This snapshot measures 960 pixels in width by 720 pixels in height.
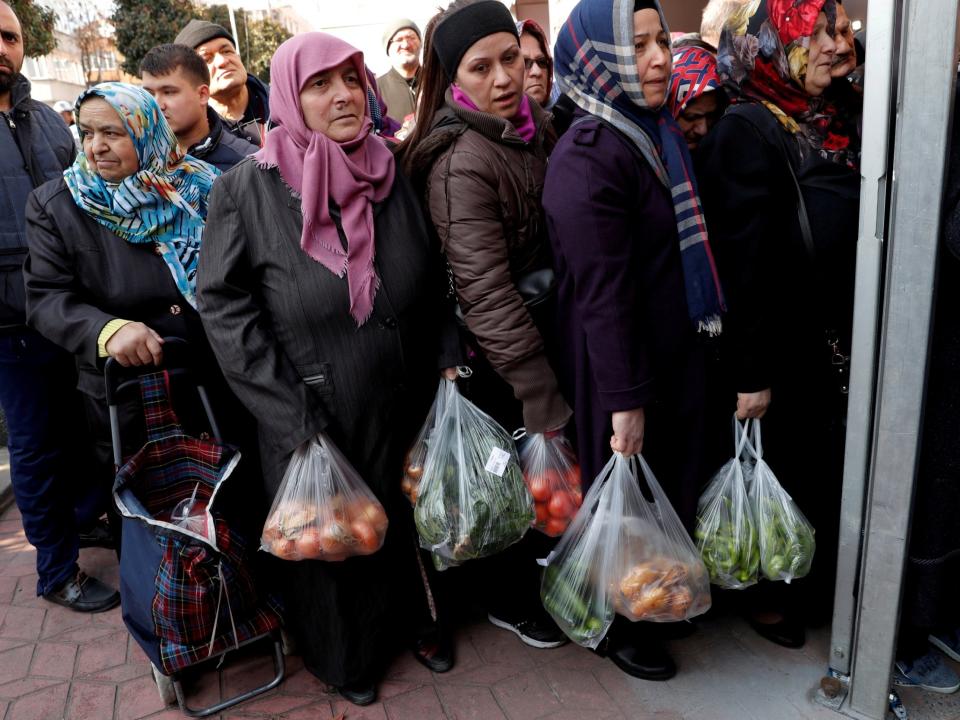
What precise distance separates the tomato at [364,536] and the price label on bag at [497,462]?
404 mm

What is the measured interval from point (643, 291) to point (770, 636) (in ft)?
4.67

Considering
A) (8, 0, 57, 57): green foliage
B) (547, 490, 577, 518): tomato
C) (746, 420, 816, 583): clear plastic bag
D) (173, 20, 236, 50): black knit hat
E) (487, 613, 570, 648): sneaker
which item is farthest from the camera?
(8, 0, 57, 57): green foliage

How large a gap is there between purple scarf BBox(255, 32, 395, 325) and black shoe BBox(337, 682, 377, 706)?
4.23ft

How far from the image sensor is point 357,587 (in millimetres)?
2484

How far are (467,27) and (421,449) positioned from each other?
134 cm

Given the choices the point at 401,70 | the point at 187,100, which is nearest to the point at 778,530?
the point at 187,100

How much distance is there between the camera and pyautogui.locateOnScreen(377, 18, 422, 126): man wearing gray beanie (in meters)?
5.18

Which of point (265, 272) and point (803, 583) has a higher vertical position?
point (265, 272)

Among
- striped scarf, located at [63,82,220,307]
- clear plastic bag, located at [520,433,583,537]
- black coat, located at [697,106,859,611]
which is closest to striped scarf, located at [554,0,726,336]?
black coat, located at [697,106,859,611]

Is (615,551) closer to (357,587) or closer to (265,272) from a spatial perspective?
(357,587)

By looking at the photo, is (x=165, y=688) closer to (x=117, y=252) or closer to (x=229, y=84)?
(x=117, y=252)

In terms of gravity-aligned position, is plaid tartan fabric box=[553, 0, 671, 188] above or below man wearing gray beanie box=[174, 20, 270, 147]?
below

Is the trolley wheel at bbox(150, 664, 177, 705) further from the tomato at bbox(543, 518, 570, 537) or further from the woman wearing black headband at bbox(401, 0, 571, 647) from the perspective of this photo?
the woman wearing black headband at bbox(401, 0, 571, 647)

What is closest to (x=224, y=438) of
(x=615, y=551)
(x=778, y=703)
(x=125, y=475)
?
(x=125, y=475)
